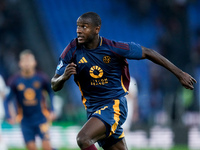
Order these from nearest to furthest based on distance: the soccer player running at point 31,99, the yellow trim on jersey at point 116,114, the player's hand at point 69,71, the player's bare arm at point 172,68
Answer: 1. the player's hand at point 69,71
2. the player's bare arm at point 172,68
3. the yellow trim on jersey at point 116,114
4. the soccer player running at point 31,99

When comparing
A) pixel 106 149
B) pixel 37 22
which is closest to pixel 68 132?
pixel 37 22

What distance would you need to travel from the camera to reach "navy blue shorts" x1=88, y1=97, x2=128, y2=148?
19.0 feet

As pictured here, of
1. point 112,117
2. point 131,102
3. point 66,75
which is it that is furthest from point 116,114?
point 131,102

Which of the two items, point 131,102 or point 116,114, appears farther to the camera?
point 131,102

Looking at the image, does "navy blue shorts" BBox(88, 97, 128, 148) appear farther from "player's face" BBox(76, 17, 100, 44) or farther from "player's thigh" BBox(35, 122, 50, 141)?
"player's thigh" BBox(35, 122, 50, 141)

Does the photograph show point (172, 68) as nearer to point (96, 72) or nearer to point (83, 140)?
point (96, 72)

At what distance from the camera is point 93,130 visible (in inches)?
218

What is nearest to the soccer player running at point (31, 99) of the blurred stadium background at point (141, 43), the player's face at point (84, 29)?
the player's face at point (84, 29)

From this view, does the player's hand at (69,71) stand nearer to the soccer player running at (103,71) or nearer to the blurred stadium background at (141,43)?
the soccer player running at (103,71)

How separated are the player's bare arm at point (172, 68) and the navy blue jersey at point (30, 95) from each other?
13.1ft

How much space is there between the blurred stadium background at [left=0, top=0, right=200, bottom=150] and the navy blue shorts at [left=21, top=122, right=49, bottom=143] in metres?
3.95

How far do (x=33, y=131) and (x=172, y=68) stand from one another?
14.1ft

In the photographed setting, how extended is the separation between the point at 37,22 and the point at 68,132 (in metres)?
6.20

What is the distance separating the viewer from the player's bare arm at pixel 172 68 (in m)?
5.77
